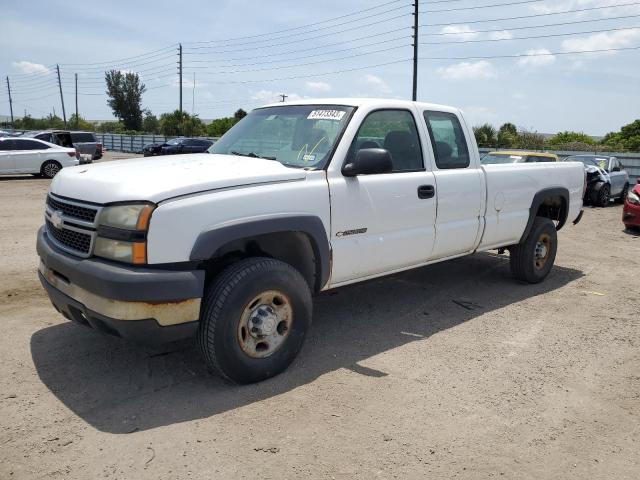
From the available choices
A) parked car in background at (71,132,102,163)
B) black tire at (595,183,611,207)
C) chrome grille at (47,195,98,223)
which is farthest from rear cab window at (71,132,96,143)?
chrome grille at (47,195,98,223)

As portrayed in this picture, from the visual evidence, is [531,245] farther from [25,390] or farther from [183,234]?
[25,390]

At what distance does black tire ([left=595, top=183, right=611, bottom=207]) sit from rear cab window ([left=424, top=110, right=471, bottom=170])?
1225 centimetres

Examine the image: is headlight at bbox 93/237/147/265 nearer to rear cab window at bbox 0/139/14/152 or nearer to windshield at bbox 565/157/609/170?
windshield at bbox 565/157/609/170

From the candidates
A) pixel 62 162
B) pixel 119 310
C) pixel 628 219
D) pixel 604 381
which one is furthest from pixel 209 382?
pixel 62 162

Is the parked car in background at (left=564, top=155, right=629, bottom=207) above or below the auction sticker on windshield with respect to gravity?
below

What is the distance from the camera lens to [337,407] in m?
3.44

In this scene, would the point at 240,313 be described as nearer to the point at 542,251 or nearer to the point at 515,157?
the point at 542,251

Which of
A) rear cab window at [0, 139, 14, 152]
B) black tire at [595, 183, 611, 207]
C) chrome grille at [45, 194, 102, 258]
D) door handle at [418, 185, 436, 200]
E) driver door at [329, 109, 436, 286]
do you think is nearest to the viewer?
chrome grille at [45, 194, 102, 258]

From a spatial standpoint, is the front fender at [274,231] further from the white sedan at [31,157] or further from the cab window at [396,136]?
the white sedan at [31,157]

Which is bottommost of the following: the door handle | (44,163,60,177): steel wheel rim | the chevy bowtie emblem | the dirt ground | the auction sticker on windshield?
the dirt ground

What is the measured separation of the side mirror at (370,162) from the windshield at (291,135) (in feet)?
0.73

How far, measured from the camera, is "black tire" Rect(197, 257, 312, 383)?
135 inches

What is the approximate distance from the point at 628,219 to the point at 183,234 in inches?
405

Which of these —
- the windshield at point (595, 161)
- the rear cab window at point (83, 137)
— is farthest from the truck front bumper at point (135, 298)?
the rear cab window at point (83, 137)
